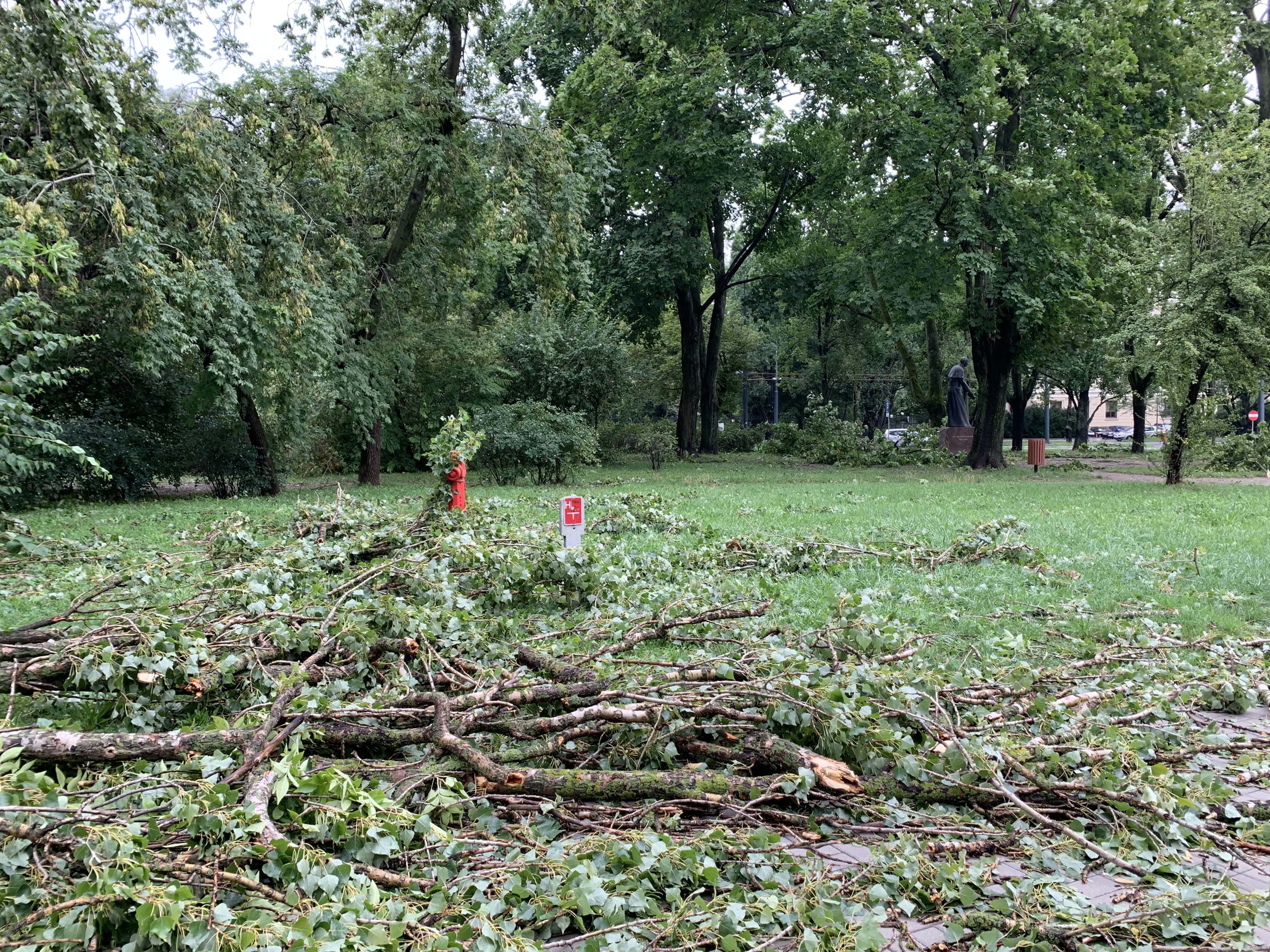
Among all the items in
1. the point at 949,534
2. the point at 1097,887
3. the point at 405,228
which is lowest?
the point at 1097,887

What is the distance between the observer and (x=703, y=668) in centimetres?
418

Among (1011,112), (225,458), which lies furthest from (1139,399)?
(225,458)

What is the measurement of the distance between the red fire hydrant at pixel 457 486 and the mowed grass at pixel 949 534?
1.74 m

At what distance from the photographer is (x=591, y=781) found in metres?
3.41

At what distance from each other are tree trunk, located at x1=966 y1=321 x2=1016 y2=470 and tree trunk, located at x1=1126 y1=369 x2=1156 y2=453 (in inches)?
110


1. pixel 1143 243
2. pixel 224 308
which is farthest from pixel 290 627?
pixel 1143 243

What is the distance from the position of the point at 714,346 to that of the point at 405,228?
14.2 meters

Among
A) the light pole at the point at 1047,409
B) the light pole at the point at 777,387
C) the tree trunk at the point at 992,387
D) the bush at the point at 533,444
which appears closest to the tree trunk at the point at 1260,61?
the tree trunk at the point at 992,387

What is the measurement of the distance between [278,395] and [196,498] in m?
2.41

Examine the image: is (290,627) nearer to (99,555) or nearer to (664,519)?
(99,555)

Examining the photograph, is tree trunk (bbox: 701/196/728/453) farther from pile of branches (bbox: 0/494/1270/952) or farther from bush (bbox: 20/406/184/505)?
pile of branches (bbox: 0/494/1270/952)

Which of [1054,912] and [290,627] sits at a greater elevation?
[290,627]

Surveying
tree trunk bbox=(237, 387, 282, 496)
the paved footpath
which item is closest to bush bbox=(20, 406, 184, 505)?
tree trunk bbox=(237, 387, 282, 496)

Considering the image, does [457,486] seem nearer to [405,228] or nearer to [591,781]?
[591,781]
